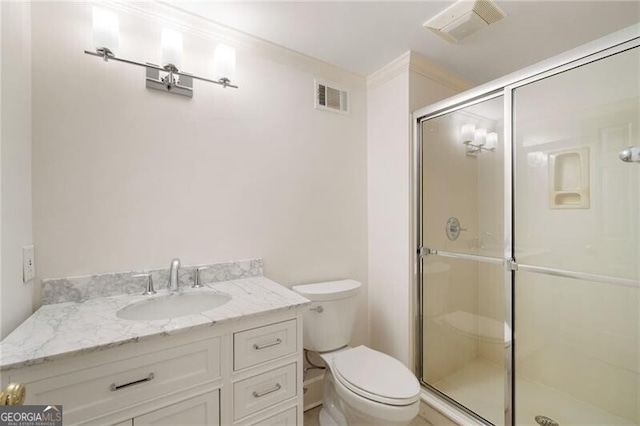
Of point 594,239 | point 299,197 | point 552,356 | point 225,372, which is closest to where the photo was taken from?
point 225,372

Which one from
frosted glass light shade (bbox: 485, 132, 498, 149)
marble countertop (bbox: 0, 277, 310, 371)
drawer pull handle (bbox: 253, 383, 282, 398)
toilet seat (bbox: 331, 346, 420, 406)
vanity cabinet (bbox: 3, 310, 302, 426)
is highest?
frosted glass light shade (bbox: 485, 132, 498, 149)

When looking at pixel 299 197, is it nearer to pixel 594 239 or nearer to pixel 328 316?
pixel 328 316

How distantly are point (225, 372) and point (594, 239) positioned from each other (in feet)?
6.28

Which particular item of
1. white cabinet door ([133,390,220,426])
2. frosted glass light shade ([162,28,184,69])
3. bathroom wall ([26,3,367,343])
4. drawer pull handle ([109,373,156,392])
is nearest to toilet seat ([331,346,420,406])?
bathroom wall ([26,3,367,343])

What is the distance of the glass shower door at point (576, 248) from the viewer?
137 cm

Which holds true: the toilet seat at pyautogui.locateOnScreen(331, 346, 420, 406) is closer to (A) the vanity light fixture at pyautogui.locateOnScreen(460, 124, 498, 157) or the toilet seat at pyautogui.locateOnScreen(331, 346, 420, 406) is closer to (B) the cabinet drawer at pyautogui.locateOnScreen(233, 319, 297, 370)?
(B) the cabinet drawer at pyautogui.locateOnScreen(233, 319, 297, 370)

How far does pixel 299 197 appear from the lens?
1827 mm

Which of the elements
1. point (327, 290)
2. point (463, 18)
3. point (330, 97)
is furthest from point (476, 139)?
point (327, 290)

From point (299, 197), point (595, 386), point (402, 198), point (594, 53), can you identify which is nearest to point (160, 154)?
point (299, 197)

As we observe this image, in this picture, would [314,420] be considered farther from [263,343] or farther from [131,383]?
[131,383]

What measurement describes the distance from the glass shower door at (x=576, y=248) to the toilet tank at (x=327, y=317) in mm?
927

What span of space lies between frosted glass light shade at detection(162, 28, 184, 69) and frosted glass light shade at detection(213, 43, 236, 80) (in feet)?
0.59

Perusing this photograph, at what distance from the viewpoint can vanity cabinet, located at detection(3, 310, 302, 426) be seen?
81 cm

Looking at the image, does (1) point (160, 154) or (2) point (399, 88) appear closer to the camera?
(1) point (160, 154)
